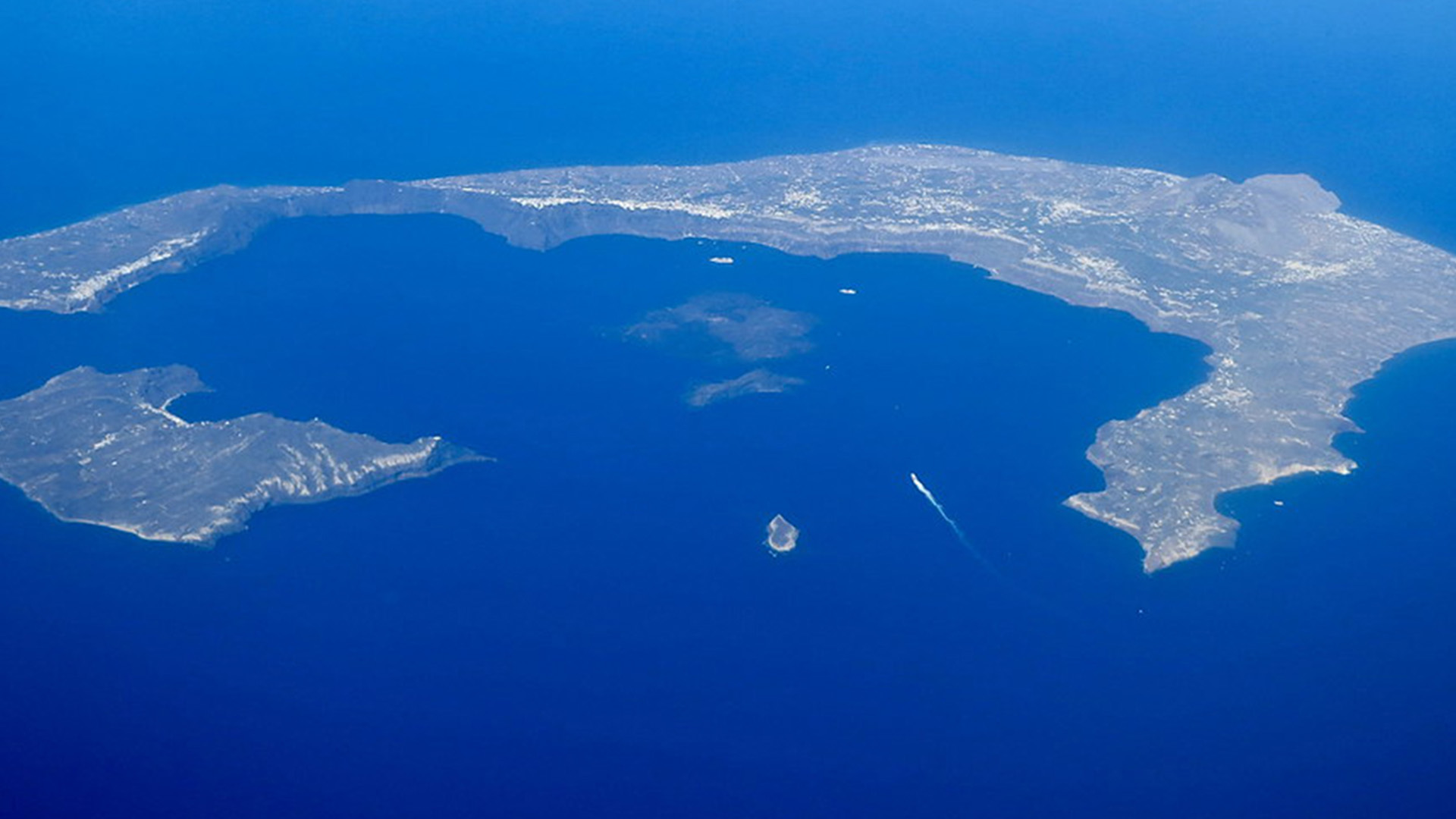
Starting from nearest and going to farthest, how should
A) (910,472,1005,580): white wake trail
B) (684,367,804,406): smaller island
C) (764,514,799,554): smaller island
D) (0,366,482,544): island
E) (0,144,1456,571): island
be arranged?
(910,472,1005,580): white wake trail < (764,514,799,554): smaller island < (0,366,482,544): island < (0,144,1456,571): island < (684,367,804,406): smaller island

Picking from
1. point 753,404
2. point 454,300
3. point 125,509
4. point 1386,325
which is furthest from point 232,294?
point 1386,325

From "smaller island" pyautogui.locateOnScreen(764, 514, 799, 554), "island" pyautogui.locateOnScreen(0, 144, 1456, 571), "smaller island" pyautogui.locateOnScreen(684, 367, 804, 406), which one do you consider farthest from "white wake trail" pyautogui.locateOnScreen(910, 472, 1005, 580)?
"smaller island" pyautogui.locateOnScreen(684, 367, 804, 406)

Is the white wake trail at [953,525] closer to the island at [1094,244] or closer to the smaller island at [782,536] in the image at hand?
the island at [1094,244]

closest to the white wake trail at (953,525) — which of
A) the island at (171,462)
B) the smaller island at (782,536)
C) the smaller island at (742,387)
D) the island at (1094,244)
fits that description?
the island at (1094,244)

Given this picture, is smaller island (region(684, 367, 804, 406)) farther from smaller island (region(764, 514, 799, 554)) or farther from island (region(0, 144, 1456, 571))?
island (region(0, 144, 1456, 571))

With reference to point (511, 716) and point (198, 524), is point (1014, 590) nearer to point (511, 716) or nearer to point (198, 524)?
point (511, 716)

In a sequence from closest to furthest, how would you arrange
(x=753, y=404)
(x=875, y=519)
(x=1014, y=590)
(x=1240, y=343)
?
1. (x=1014, y=590)
2. (x=875, y=519)
3. (x=753, y=404)
4. (x=1240, y=343)
